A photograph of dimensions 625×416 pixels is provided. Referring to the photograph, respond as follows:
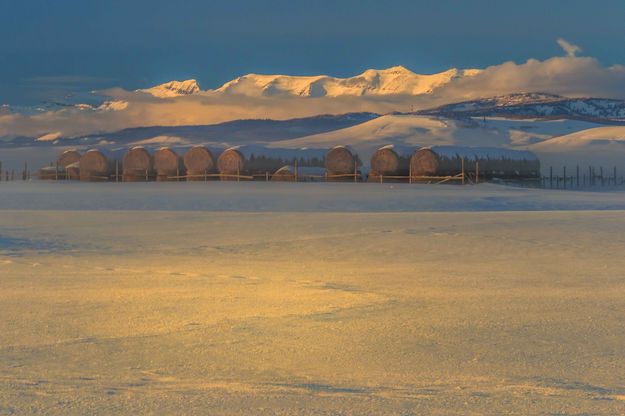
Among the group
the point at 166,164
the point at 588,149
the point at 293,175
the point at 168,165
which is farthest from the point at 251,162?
the point at 588,149

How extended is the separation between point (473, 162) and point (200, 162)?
42.5 feet

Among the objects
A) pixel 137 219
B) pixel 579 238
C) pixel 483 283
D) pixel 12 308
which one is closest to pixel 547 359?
pixel 483 283

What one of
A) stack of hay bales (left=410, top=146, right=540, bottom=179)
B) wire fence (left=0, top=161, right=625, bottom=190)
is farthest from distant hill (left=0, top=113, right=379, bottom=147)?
stack of hay bales (left=410, top=146, right=540, bottom=179)

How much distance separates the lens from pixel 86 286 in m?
9.68

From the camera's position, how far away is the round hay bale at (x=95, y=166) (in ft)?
153

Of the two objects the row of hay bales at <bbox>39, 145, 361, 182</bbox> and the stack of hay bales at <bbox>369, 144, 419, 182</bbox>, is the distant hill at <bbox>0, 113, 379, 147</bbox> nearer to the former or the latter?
the row of hay bales at <bbox>39, 145, 361, 182</bbox>

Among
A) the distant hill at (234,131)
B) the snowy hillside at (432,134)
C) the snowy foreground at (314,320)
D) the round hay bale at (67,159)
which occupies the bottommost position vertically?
the snowy foreground at (314,320)

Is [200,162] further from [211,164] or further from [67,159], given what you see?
[67,159]

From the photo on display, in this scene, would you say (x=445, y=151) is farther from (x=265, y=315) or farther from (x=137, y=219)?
(x=265, y=315)

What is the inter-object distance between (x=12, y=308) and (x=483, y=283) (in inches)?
191

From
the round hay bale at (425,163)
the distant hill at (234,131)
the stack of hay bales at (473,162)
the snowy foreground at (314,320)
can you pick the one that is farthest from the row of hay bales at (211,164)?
the distant hill at (234,131)

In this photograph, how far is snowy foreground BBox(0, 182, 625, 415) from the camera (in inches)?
200

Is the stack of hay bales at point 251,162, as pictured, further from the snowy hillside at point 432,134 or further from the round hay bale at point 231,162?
the snowy hillside at point 432,134

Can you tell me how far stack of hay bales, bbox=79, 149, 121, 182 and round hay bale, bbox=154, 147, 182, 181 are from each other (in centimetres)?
266
